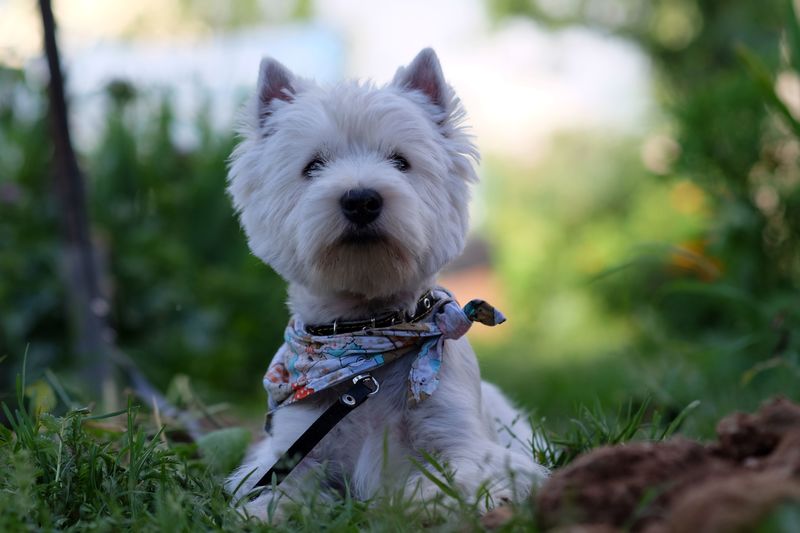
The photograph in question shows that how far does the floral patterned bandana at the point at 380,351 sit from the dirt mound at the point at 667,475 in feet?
2.99

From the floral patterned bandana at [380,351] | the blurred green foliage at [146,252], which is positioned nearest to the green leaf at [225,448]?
the floral patterned bandana at [380,351]

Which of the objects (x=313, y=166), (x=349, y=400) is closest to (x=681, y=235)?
(x=313, y=166)

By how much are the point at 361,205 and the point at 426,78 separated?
0.86m

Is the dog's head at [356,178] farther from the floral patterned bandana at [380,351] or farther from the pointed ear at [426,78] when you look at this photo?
the floral patterned bandana at [380,351]

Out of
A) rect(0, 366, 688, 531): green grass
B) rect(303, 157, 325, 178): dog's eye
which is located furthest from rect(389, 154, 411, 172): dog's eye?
rect(0, 366, 688, 531): green grass

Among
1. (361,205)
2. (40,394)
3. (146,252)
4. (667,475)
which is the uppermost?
(361,205)

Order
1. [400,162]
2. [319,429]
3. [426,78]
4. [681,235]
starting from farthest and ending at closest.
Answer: [681,235]
[426,78]
[400,162]
[319,429]

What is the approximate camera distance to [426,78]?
3549mm

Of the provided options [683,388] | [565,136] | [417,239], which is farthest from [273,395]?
[565,136]

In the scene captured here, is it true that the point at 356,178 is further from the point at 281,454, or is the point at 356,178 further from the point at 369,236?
the point at 281,454

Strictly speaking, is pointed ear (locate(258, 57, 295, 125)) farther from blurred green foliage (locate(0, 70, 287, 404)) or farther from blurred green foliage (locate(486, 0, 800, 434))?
blurred green foliage (locate(0, 70, 287, 404))

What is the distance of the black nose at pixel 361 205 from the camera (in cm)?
292

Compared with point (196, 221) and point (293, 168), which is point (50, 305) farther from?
point (293, 168)

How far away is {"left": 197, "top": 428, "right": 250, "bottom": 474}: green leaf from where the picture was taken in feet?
11.8
